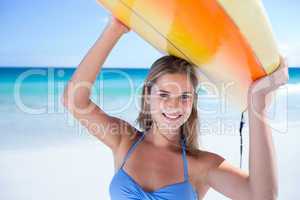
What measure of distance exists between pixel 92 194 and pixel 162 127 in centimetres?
159

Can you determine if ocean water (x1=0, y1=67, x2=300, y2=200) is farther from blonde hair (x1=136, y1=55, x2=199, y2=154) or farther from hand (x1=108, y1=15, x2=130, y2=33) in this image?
hand (x1=108, y1=15, x2=130, y2=33)

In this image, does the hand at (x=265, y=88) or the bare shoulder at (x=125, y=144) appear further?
the bare shoulder at (x=125, y=144)

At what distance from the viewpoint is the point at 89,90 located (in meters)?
1.13

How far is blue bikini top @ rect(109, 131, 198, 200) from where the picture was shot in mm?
1106

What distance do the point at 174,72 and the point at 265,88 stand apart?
0.26 meters

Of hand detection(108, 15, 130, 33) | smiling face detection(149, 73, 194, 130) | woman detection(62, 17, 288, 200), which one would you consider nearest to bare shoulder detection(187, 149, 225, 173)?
woman detection(62, 17, 288, 200)

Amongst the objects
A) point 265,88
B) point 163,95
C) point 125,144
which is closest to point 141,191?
point 125,144

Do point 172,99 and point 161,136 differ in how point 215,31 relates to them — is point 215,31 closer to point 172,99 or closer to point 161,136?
point 172,99

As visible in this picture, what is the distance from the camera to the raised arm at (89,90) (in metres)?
1.10

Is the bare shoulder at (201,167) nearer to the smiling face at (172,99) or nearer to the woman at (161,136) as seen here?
the woman at (161,136)

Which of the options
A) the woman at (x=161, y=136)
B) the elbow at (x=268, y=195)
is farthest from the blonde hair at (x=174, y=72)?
the elbow at (x=268, y=195)

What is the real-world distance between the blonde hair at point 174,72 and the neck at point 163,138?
26 mm

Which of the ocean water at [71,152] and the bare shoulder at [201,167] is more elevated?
the bare shoulder at [201,167]

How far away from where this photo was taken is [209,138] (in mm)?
3992
